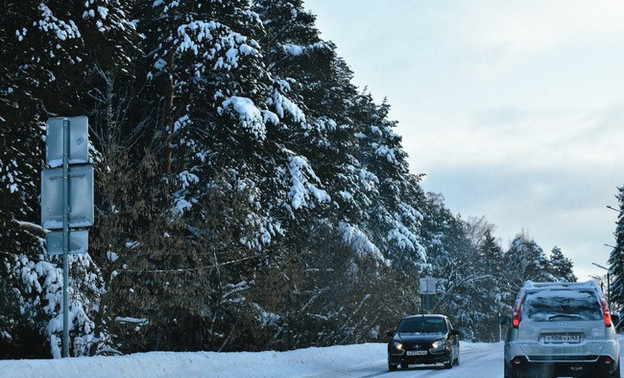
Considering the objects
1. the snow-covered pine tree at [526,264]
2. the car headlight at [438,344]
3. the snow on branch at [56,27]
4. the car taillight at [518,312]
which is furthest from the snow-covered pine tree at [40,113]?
the snow-covered pine tree at [526,264]

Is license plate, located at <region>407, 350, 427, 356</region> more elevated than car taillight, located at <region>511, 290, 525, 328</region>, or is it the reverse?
car taillight, located at <region>511, 290, 525, 328</region>

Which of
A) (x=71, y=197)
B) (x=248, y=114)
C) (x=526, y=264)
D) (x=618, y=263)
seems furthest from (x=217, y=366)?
(x=526, y=264)

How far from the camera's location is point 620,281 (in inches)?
3583

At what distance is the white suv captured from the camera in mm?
16047

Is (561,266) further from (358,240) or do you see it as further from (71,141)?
(71,141)

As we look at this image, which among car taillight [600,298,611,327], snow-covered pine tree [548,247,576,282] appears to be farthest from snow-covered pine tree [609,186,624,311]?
car taillight [600,298,611,327]

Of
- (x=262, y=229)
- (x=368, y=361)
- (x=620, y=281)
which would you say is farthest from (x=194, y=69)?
(x=620, y=281)

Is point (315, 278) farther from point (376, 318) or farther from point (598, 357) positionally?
point (598, 357)

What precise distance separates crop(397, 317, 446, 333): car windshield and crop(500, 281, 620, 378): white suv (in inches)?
452

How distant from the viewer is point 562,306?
1620 centimetres

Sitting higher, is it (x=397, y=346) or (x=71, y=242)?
(x=71, y=242)

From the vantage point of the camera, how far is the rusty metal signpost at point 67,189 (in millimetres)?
12891

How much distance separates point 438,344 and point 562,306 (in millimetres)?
10581

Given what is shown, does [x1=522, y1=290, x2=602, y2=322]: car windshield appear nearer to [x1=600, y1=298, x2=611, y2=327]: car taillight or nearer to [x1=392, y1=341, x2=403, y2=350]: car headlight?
[x1=600, y1=298, x2=611, y2=327]: car taillight
